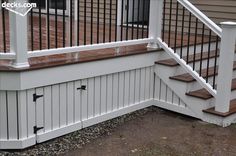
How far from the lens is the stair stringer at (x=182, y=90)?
17.2 ft

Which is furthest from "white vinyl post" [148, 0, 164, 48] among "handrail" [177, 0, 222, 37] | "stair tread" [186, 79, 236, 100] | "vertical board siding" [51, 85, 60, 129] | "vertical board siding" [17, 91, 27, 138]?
"vertical board siding" [17, 91, 27, 138]

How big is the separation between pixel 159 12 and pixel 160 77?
33.5 inches

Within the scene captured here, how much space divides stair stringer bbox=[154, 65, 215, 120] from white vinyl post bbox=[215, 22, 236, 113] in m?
0.19

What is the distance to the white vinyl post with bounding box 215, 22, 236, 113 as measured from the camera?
16.1ft

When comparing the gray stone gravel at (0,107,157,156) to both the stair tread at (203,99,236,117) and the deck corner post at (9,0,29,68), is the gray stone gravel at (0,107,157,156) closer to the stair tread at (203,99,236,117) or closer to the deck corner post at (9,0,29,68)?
the deck corner post at (9,0,29,68)

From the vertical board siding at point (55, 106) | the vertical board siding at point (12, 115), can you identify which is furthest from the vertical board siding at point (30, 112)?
the vertical board siding at point (55, 106)

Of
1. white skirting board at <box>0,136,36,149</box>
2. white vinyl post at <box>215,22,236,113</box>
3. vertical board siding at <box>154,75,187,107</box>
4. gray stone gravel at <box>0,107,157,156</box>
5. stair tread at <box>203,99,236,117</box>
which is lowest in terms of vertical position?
gray stone gravel at <box>0,107,157,156</box>

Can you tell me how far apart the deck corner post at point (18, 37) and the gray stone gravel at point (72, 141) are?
87 centimetres

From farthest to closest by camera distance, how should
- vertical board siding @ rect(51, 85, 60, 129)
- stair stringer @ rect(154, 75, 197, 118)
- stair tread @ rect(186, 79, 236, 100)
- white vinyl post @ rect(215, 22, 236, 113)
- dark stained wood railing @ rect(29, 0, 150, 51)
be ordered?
stair stringer @ rect(154, 75, 197, 118)
stair tread @ rect(186, 79, 236, 100)
white vinyl post @ rect(215, 22, 236, 113)
dark stained wood railing @ rect(29, 0, 150, 51)
vertical board siding @ rect(51, 85, 60, 129)

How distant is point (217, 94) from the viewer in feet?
16.7

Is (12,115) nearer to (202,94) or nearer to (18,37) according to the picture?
(18,37)

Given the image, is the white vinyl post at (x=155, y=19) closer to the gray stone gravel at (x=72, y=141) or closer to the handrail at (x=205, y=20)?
the handrail at (x=205, y=20)

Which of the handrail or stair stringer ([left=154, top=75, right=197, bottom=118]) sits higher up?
the handrail

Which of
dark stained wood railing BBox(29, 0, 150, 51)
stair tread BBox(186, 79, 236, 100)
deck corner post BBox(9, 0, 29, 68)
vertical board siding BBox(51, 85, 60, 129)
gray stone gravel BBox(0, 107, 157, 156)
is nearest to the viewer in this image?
deck corner post BBox(9, 0, 29, 68)
